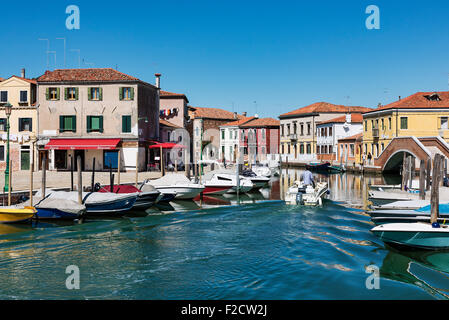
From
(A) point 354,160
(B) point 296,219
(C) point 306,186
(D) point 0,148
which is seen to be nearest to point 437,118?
(A) point 354,160

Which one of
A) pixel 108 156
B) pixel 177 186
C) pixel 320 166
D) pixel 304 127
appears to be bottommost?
pixel 177 186

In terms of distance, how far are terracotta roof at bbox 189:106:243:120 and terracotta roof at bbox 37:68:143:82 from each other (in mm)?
32198

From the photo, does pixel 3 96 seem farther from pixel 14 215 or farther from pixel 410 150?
pixel 410 150

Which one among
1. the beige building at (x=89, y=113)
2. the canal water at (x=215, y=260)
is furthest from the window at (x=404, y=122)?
the canal water at (x=215, y=260)

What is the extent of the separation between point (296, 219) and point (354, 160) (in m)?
36.3

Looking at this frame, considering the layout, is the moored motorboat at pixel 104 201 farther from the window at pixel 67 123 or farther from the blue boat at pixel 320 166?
the blue boat at pixel 320 166

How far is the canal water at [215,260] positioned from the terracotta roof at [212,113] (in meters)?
53.7

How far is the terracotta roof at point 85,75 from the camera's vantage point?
115 feet

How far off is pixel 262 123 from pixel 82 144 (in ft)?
126

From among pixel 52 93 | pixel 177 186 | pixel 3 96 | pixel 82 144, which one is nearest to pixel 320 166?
pixel 82 144

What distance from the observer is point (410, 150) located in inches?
1387

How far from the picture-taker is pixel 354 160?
50312 millimetres

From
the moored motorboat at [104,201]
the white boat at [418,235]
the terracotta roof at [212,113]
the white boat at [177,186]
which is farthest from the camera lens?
the terracotta roof at [212,113]
